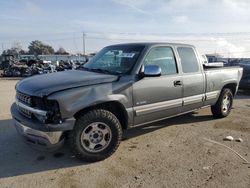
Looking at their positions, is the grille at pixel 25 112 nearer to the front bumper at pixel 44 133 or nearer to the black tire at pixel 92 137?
the front bumper at pixel 44 133

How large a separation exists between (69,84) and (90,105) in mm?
430

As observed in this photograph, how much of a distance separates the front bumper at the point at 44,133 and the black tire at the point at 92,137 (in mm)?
164

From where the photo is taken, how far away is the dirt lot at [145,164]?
3.59 m

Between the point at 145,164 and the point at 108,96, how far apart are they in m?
1.18

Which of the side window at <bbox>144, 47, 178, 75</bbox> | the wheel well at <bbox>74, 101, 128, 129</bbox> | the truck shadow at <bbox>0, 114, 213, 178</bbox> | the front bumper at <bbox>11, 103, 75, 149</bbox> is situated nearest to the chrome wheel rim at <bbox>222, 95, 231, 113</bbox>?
the side window at <bbox>144, 47, 178, 75</bbox>

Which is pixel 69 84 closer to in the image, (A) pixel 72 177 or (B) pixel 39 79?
(B) pixel 39 79

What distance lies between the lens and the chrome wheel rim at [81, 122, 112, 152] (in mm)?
4070

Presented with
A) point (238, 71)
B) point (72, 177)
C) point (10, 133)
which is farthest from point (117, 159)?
point (238, 71)

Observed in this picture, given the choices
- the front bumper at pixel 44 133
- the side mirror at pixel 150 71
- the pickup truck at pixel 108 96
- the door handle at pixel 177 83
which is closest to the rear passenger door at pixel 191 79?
the pickup truck at pixel 108 96

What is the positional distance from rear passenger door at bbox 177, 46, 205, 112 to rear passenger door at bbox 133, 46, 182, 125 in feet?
0.68

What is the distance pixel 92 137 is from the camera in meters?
4.14

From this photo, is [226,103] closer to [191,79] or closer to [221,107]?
[221,107]

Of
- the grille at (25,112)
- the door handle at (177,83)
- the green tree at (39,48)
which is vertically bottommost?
the green tree at (39,48)

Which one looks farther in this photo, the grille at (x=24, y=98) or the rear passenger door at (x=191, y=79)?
the rear passenger door at (x=191, y=79)
